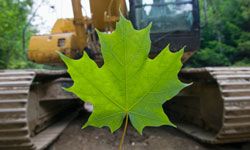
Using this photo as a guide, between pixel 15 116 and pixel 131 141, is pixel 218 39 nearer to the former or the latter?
pixel 131 141

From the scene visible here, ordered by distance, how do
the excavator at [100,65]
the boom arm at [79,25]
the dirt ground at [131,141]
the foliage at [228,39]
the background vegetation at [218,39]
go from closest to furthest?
the excavator at [100,65] → the dirt ground at [131,141] → the boom arm at [79,25] → the background vegetation at [218,39] → the foliage at [228,39]

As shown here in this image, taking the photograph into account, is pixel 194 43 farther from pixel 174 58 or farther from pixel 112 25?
pixel 174 58

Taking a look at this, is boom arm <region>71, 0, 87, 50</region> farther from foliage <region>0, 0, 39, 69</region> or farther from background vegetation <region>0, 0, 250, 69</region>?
background vegetation <region>0, 0, 250, 69</region>

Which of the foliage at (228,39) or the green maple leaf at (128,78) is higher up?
the green maple leaf at (128,78)

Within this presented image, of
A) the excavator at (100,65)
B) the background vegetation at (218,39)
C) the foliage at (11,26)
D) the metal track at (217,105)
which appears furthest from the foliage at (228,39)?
the metal track at (217,105)

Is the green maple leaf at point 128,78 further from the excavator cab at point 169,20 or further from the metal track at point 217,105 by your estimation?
the excavator cab at point 169,20

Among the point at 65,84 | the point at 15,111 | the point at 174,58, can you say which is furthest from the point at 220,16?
the point at 174,58
